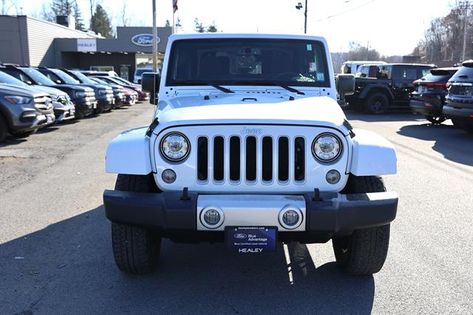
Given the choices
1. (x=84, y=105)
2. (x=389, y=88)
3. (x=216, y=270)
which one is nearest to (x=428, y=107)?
(x=389, y=88)

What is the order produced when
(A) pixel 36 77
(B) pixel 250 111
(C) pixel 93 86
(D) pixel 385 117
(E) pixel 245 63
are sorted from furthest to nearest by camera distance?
(D) pixel 385 117 < (C) pixel 93 86 < (A) pixel 36 77 < (E) pixel 245 63 < (B) pixel 250 111

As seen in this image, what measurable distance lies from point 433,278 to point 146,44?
45.4 metres

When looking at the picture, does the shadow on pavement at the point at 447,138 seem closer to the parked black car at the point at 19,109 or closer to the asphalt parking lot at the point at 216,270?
the asphalt parking lot at the point at 216,270

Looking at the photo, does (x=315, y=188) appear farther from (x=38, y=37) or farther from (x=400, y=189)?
(x=38, y=37)

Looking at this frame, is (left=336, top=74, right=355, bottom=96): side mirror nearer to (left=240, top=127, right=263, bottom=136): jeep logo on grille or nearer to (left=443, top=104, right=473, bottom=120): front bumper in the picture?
(left=240, top=127, right=263, bottom=136): jeep logo on grille

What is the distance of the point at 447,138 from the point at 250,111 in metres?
10.3

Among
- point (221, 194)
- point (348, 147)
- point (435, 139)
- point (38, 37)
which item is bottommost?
point (435, 139)

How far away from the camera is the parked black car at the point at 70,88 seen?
1428 cm

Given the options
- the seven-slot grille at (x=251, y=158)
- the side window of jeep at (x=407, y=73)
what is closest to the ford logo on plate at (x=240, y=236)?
the seven-slot grille at (x=251, y=158)

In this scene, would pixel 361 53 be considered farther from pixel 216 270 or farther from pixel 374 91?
pixel 216 270

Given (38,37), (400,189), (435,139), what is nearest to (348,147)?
(400,189)

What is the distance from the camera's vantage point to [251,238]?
3.41 m

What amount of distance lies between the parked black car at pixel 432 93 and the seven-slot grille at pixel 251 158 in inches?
472

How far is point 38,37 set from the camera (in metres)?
40.8
